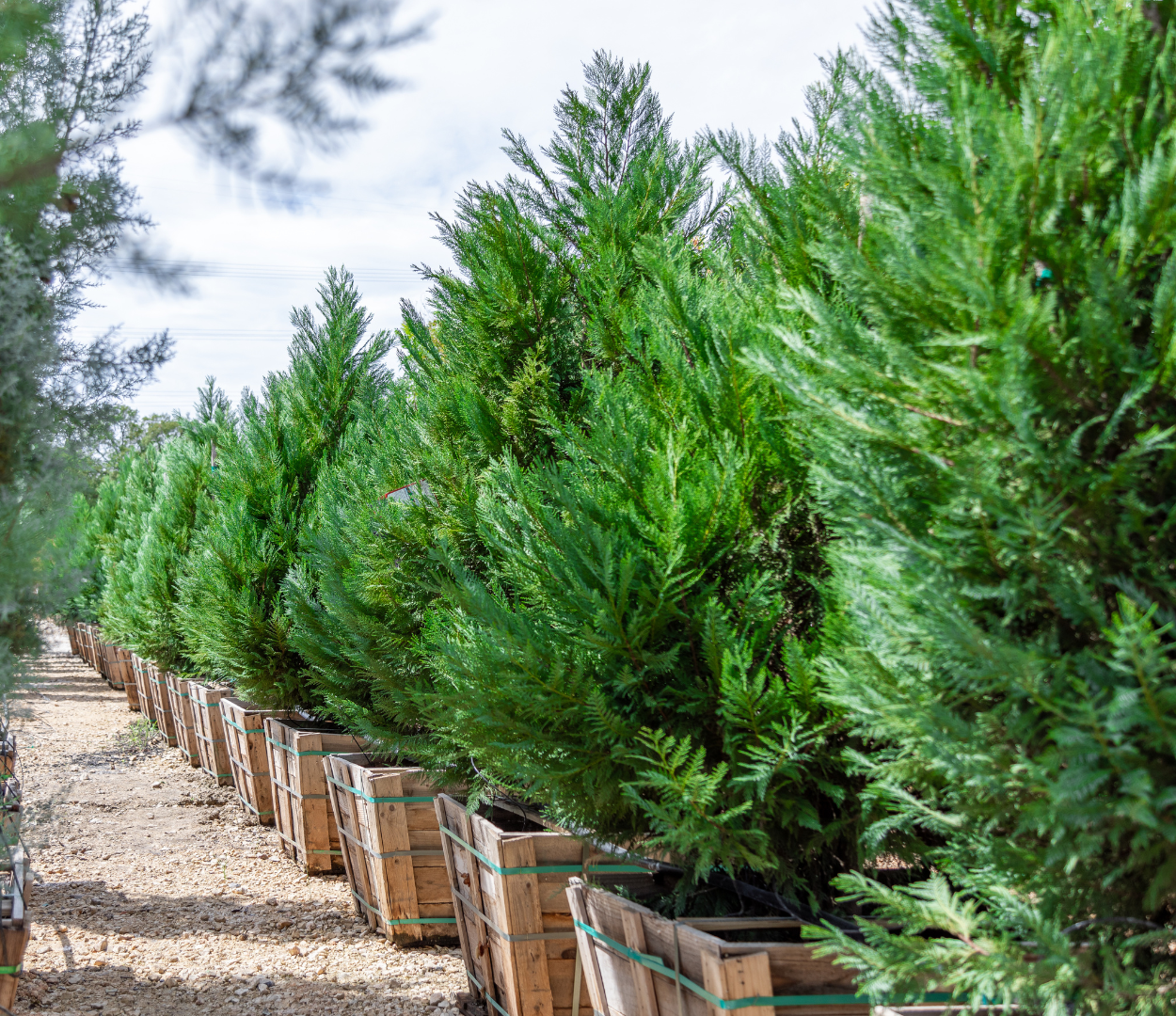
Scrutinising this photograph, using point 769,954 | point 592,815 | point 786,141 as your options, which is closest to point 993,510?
point 769,954

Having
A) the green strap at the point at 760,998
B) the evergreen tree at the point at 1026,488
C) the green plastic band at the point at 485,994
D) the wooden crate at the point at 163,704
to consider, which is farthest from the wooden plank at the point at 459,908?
the wooden crate at the point at 163,704

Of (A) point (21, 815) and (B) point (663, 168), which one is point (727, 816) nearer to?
(A) point (21, 815)

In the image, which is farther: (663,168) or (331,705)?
(331,705)

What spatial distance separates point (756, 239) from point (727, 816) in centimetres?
172

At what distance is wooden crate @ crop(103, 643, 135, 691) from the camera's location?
15.2 m

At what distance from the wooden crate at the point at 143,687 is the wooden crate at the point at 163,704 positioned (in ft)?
0.92

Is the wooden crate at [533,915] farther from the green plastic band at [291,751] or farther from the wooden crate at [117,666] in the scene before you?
the wooden crate at [117,666]

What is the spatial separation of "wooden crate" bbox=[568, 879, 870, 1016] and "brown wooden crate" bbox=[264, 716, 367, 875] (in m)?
3.44

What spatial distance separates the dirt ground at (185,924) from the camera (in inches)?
163

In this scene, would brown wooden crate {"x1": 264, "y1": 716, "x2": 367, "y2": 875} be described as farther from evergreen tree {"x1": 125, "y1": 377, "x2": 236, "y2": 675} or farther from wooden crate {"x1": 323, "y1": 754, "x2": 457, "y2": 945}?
evergreen tree {"x1": 125, "y1": 377, "x2": 236, "y2": 675}

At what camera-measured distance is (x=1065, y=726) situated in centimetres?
146

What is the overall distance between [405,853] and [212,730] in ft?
15.5

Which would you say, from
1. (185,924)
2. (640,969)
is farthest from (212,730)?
(640,969)

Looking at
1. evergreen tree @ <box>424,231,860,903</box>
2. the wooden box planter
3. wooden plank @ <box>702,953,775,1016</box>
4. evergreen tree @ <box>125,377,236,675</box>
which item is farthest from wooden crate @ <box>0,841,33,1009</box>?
the wooden box planter
